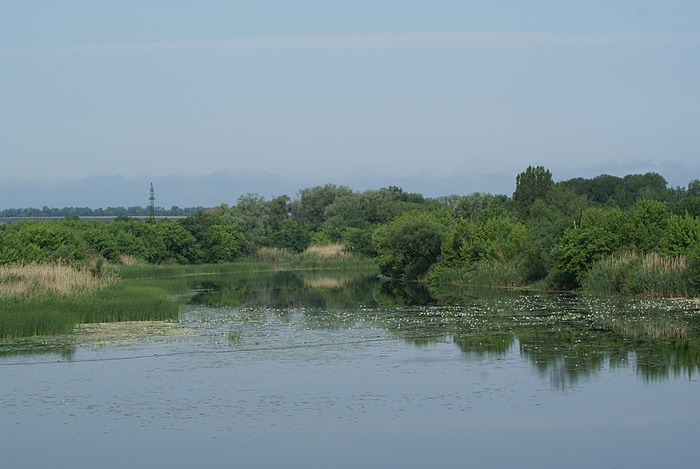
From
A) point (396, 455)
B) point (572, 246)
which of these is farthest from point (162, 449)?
point (572, 246)

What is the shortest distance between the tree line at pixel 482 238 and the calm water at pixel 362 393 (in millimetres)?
7467

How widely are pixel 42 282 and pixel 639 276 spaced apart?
22464 mm

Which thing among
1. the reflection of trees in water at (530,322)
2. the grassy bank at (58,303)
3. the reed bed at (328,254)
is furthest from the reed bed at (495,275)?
the reed bed at (328,254)

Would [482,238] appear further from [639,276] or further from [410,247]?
[639,276]

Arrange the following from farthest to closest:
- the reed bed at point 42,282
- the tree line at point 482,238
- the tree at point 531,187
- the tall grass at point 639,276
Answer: the tree at point 531,187 < the tree line at point 482,238 < the tall grass at point 639,276 < the reed bed at point 42,282

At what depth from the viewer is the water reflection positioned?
15750 millimetres

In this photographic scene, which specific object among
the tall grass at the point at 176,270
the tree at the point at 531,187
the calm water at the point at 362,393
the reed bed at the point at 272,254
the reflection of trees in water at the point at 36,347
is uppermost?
the tree at the point at 531,187

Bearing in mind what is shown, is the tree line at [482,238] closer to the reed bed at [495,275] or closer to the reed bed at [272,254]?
the reed bed at [495,275]

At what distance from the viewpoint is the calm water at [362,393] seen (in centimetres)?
1000

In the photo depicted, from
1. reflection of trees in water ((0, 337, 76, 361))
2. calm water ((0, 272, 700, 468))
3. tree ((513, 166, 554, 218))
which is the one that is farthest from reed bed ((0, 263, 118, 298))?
tree ((513, 166, 554, 218))

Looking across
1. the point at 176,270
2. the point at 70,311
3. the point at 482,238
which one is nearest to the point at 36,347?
the point at 70,311

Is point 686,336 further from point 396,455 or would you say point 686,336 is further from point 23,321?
point 23,321

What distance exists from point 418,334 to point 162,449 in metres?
11.1

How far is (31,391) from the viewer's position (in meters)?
13.5
